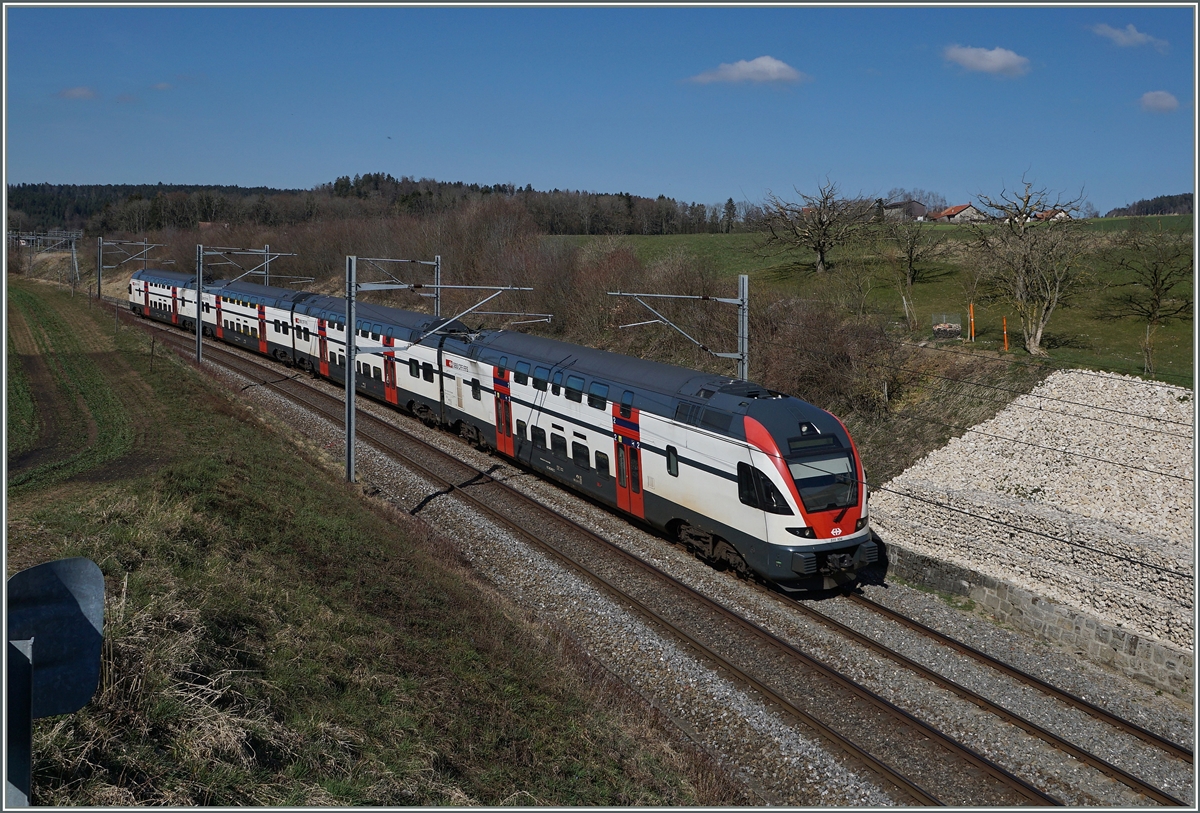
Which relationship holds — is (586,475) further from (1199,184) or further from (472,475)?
(1199,184)

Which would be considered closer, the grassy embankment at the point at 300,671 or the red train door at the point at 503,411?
the grassy embankment at the point at 300,671

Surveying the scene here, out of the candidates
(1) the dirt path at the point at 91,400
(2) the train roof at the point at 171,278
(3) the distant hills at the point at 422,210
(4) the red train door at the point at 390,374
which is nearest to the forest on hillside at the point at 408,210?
(3) the distant hills at the point at 422,210

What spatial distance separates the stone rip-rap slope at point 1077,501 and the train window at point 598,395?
696cm

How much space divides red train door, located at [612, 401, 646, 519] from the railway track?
109 cm

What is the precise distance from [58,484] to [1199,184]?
2100 centimetres

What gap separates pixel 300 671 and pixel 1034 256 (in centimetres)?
2477

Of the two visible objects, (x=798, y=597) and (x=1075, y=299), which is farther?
(x=1075, y=299)

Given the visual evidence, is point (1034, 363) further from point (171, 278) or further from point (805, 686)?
point (171, 278)

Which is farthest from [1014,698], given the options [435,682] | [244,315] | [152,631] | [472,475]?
[244,315]

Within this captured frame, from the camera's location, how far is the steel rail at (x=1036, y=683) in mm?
11648

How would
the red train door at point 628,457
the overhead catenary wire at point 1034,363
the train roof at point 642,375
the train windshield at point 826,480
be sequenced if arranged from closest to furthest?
the train windshield at point 826,480 → the train roof at point 642,375 → the red train door at point 628,457 → the overhead catenary wire at point 1034,363

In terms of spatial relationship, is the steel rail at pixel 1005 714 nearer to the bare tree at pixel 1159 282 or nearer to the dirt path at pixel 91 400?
the dirt path at pixel 91 400

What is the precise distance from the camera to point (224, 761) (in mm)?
7832

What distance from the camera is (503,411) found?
2347 centimetres
